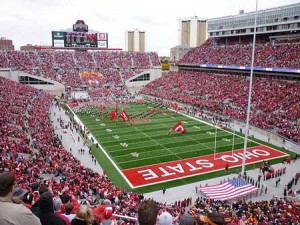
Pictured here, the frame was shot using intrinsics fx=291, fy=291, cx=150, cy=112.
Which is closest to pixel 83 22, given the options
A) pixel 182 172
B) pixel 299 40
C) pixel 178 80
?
pixel 178 80

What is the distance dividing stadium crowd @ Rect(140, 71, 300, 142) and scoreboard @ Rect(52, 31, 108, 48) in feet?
51.6

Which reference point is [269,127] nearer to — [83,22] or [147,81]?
[147,81]

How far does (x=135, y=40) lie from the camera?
4604 inches

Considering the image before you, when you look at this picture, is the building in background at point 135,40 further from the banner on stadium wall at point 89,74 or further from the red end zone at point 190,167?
the red end zone at point 190,167

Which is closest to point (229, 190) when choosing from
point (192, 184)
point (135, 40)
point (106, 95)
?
point (192, 184)

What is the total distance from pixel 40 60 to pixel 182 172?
4488 cm

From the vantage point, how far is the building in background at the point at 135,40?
4557 inches

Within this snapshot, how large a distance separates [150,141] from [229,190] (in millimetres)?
11527

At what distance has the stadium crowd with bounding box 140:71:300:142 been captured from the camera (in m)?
29.3

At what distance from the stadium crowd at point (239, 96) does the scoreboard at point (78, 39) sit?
15.7m

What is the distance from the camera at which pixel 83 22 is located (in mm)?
60469

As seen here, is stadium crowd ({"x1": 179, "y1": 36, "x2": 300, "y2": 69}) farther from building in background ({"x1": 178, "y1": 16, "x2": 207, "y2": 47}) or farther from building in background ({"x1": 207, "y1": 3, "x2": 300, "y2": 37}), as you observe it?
building in background ({"x1": 178, "y1": 16, "x2": 207, "y2": 47})

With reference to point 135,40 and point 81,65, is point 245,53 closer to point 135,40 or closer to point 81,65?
point 81,65

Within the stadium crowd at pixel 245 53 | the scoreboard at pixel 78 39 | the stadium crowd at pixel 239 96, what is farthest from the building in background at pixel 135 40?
the stadium crowd at pixel 239 96
